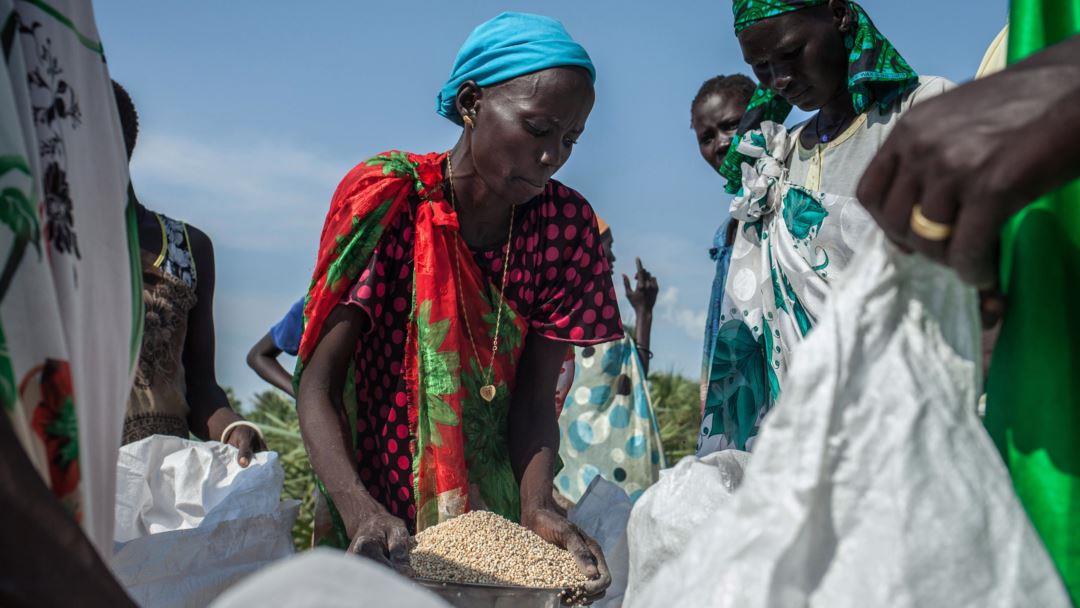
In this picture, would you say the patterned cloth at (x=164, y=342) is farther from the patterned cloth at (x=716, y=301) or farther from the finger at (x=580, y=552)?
the patterned cloth at (x=716, y=301)

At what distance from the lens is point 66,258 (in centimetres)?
126

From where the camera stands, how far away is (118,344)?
144 centimetres

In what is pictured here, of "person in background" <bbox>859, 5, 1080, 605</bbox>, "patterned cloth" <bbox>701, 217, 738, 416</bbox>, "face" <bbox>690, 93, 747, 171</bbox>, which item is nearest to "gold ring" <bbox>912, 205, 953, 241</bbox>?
"person in background" <bbox>859, 5, 1080, 605</bbox>

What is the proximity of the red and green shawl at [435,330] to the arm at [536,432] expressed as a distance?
0.05m

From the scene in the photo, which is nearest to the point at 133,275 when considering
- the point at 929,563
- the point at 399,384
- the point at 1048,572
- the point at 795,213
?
the point at 929,563

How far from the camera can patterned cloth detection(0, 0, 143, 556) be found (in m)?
1.13

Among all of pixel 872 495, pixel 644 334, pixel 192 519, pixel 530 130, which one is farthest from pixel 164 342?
pixel 644 334

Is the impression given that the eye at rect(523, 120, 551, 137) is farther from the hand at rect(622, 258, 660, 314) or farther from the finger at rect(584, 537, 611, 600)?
the hand at rect(622, 258, 660, 314)

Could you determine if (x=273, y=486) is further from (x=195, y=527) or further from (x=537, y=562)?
(x=537, y=562)

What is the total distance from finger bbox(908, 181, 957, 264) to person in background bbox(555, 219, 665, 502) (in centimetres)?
533

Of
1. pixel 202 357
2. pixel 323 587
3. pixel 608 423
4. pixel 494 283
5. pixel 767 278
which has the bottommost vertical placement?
pixel 608 423

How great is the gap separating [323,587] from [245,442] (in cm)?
248

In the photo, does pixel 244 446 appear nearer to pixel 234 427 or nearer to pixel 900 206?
pixel 234 427

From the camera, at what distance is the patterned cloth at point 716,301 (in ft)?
13.6
